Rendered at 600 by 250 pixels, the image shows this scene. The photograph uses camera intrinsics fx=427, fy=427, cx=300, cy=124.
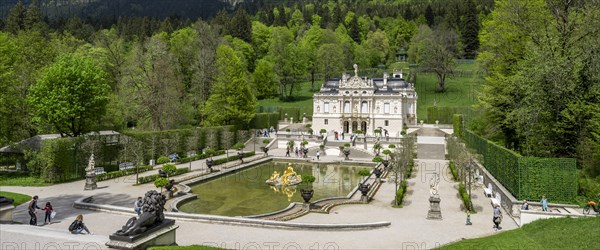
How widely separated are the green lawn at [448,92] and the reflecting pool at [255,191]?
39.1 m

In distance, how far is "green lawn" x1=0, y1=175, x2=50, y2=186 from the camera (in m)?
27.7

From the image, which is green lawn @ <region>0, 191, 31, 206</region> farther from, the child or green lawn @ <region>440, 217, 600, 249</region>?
green lawn @ <region>440, 217, 600, 249</region>

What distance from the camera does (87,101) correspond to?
33.7 metres

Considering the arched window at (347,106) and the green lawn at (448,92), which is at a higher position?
the green lawn at (448,92)

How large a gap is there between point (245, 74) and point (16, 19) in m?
37.7

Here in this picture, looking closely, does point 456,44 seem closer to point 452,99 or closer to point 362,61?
point 362,61

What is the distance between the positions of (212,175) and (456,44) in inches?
3595

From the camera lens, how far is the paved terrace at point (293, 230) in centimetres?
1202

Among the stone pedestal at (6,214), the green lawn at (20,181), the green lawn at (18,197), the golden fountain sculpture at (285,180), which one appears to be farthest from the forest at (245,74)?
the stone pedestal at (6,214)

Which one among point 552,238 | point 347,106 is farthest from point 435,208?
point 347,106

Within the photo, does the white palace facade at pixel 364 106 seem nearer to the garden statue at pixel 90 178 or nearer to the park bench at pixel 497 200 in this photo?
the park bench at pixel 497 200

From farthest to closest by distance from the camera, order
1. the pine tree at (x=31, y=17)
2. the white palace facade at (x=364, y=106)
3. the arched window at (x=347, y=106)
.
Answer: the pine tree at (x=31, y=17)
the arched window at (x=347, y=106)
the white palace facade at (x=364, y=106)

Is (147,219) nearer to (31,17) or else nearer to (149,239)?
(149,239)

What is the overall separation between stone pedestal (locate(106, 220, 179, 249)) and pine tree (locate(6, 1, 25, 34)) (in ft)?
220
